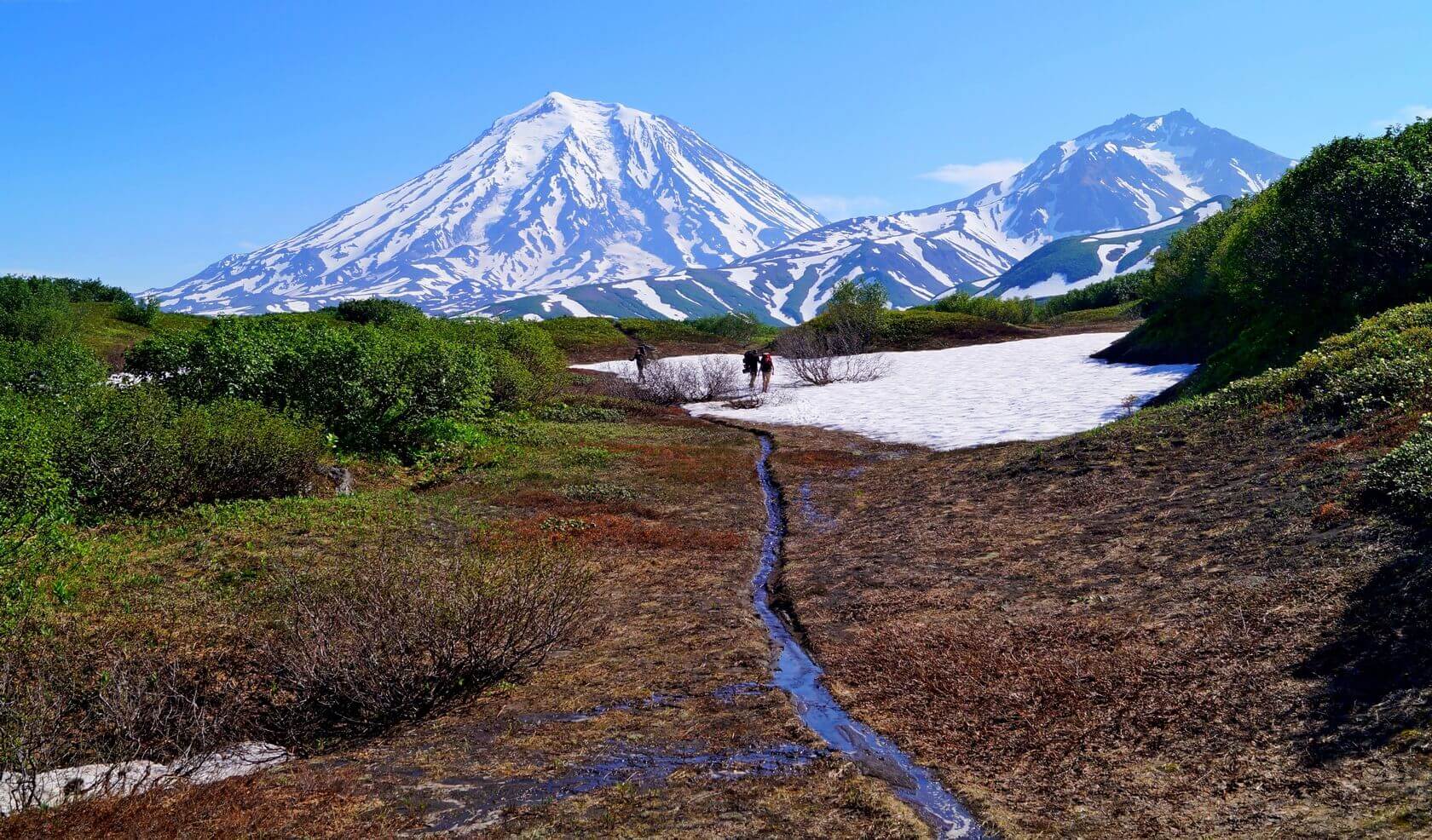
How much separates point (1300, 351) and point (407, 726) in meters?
25.7

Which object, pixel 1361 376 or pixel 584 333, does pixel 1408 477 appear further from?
pixel 584 333

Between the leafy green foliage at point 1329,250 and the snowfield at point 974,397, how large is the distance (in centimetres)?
374

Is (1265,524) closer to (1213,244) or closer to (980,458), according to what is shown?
(980,458)

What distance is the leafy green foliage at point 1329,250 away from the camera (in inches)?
946

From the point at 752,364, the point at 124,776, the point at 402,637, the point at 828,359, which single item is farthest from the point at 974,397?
the point at 124,776

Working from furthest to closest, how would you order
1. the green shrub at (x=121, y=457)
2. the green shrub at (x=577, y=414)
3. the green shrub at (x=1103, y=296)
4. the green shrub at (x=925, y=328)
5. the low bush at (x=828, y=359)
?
1. the green shrub at (x=1103, y=296)
2. the green shrub at (x=925, y=328)
3. the low bush at (x=828, y=359)
4. the green shrub at (x=577, y=414)
5. the green shrub at (x=121, y=457)

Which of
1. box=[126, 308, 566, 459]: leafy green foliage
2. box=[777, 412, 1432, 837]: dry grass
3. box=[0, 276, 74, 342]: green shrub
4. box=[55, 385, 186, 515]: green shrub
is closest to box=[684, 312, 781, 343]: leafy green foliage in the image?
box=[0, 276, 74, 342]: green shrub

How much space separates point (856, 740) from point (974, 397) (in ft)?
92.1

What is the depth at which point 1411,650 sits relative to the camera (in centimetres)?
703

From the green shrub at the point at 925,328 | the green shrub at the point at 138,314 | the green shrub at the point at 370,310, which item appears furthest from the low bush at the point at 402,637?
the green shrub at the point at 138,314

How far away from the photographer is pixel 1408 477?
1049 cm

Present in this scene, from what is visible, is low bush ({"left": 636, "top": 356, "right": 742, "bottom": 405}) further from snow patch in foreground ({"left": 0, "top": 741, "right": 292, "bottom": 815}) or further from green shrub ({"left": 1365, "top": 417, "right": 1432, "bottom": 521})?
snow patch in foreground ({"left": 0, "top": 741, "right": 292, "bottom": 815})

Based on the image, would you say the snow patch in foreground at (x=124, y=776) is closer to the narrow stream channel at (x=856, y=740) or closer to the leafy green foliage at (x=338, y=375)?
the narrow stream channel at (x=856, y=740)

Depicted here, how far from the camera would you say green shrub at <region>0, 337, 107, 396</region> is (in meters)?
17.5
